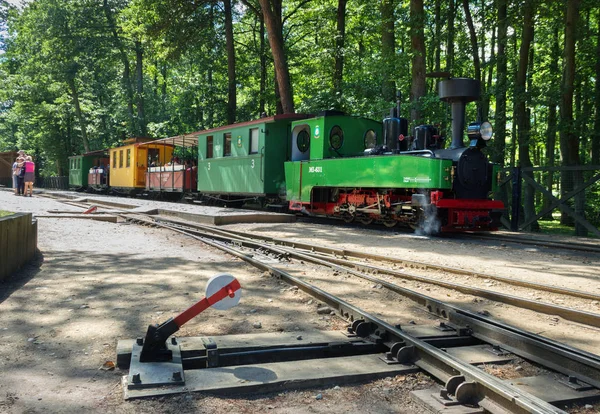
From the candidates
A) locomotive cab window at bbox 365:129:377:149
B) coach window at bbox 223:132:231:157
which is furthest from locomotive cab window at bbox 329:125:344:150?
coach window at bbox 223:132:231:157

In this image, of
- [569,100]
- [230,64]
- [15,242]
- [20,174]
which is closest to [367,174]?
[15,242]

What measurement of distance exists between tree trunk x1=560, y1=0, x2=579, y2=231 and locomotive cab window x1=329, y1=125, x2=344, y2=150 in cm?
559

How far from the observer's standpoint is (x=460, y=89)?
10.7 meters

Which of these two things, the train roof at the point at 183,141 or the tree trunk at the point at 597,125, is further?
the train roof at the point at 183,141

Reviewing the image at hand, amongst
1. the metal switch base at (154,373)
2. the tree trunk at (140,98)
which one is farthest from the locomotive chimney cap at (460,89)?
the tree trunk at (140,98)

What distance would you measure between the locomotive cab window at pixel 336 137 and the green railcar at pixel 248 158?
2180 millimetres

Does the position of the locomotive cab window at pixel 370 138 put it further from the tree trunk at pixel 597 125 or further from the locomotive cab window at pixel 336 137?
the tree trunk at pixel 597 125

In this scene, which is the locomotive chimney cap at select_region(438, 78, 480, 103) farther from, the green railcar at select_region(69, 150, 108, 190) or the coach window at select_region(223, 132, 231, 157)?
the green railcar at select_region(69, 150, 108, 190)

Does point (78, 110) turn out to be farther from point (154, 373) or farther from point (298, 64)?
point (154, 373)

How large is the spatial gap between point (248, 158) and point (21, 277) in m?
10.7

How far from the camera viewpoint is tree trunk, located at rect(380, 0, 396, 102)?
648 inches

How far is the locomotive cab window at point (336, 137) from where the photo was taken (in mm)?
13117

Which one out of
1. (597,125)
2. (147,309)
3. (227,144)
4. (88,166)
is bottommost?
(147,309)

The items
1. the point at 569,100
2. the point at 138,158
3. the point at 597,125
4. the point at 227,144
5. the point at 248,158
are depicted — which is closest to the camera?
the point at 569,100
